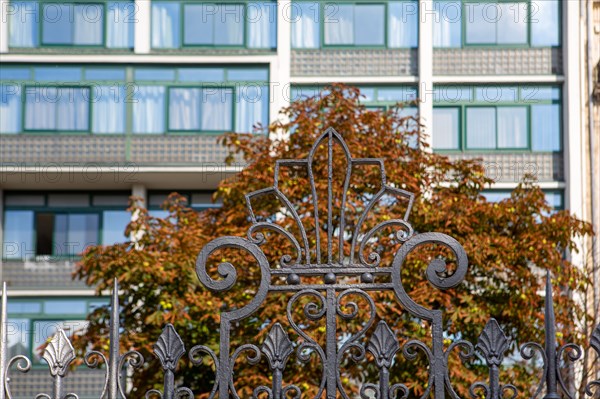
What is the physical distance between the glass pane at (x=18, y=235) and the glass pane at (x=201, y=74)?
5315 mm

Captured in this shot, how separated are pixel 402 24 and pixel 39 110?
9.17m

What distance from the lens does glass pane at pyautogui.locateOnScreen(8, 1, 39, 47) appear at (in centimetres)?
3125

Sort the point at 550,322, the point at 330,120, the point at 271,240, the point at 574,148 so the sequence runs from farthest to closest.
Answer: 1. the point at 574,148
2. the point at 330,120
3. the point at 271,240
4. the point at 550,322

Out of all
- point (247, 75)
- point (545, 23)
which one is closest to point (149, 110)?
point (247, 75)

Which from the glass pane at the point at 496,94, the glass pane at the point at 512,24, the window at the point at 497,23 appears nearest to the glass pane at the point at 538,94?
the glass pane at the point at 496,94

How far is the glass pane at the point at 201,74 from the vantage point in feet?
102

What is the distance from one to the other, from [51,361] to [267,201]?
10997mm

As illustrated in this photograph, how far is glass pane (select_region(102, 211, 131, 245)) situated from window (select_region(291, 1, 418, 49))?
6.07 meters

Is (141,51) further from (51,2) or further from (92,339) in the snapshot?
(92,339)

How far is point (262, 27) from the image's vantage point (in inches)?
1241

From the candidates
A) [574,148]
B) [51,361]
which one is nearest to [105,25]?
[574,148]

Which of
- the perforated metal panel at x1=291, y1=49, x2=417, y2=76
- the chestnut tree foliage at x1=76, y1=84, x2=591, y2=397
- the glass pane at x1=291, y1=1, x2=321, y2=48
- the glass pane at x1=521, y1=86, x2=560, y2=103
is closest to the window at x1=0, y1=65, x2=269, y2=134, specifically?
the perforated metal panel at x1=291, y1=49, x2=417, y2=76

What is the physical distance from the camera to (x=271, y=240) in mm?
16906

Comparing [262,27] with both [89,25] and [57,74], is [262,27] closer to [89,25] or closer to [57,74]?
[89,25]
